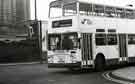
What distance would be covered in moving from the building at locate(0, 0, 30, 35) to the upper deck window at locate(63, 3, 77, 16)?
1982 cm

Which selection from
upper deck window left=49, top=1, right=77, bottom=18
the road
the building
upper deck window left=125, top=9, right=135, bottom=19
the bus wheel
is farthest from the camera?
the building

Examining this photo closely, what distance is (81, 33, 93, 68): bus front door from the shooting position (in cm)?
1578

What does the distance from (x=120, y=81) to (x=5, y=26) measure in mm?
26614

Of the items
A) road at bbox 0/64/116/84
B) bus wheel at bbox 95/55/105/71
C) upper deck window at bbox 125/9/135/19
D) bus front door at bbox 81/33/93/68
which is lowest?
road at bbox 0/64/116/84

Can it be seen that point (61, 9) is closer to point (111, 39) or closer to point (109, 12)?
point (109, 12)

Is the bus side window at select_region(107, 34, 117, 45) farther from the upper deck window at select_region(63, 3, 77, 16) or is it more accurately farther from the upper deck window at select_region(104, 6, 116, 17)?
the upper deck window at select_region(63, 3, 77, 16)

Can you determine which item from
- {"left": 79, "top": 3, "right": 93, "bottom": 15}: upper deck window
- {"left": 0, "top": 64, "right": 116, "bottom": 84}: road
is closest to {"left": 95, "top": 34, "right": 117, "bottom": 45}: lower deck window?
{"left": 79, "top": 3, "right": 93, "bottom": 15}: upper deck window

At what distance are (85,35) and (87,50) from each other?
915 millimetres

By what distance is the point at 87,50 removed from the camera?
16000 mm

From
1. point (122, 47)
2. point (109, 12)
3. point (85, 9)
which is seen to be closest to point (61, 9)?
point (85, 9)

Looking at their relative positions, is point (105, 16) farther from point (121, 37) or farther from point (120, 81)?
point (120, 81)

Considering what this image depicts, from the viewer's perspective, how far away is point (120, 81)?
1224cm

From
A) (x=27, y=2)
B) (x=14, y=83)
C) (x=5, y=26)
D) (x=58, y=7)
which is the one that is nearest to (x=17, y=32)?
(x=5, y=26)

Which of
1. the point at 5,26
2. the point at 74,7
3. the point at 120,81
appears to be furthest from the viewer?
the point at 5,26
